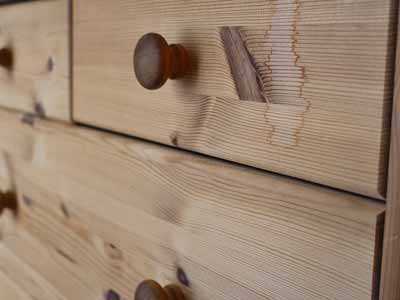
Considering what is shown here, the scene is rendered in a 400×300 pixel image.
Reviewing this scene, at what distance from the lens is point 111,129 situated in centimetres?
58

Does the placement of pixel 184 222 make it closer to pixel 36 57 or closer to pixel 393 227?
pixel 393 227

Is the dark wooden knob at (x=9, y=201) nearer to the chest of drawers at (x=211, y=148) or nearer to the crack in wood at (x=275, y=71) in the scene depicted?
the chest of drawers at (x=211, y=148)

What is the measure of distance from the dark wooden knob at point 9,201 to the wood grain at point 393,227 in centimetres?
57

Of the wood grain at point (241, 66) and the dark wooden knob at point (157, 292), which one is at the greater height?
the wood grain at point (241, 66)

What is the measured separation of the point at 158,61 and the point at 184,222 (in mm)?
143

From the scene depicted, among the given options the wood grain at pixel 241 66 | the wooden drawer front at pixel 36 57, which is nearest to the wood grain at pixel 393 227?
the wood grain at pixel 241 66

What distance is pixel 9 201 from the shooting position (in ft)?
2.54

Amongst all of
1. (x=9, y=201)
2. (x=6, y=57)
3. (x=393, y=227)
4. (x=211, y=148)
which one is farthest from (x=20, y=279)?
(x=393, y=227)

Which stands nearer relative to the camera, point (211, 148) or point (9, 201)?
point (211, 148)

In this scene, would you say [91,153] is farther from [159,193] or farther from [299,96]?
[299,96]

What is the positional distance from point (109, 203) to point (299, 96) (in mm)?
272

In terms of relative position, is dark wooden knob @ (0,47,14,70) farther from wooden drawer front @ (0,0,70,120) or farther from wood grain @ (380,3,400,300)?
wood grain @ (380,3,400,300)

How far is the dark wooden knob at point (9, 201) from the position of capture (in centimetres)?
77

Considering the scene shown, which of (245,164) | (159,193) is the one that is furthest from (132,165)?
(245,164)
